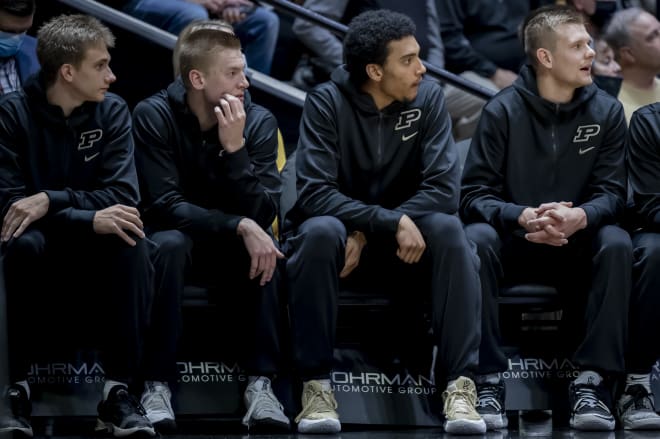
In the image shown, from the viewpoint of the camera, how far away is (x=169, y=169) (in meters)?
4.92

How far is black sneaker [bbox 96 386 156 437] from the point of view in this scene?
434 cm

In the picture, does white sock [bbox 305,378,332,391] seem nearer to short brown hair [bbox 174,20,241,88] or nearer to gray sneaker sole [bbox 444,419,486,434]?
gray sneaker sole [bbox 444,419,486,434]

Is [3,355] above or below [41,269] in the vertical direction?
above

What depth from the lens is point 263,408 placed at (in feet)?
15.0

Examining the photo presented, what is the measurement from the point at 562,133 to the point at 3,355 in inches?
127

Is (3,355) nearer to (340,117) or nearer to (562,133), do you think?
(340,117)

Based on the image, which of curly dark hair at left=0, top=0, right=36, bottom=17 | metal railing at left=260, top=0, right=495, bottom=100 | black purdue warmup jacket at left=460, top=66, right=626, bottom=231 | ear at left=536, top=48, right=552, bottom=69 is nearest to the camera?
black purdue warmup jacket at left=460, top=66, right=626, bottom=231

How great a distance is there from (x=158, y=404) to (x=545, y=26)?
2193mm

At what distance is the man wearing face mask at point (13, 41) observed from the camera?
18.2ft

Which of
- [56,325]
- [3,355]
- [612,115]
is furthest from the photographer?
[612,115]

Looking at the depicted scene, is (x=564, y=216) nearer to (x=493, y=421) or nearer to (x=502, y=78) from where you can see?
(x=493, y=421)

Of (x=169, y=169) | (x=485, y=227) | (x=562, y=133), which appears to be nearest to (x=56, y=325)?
(x=169, y=169)

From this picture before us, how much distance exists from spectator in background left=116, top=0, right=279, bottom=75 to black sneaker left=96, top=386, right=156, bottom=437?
259 cm

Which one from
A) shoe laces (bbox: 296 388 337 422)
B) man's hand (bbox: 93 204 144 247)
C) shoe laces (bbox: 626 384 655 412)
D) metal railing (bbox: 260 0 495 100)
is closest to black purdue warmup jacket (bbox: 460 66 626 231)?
shoe laces (bbox: 626 384 655 412)
